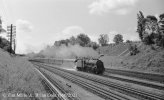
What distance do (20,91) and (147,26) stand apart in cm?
5545

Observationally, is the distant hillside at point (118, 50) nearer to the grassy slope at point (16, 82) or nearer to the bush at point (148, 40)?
the bush at point (148, 40)

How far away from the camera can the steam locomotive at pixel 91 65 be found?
1298 inches

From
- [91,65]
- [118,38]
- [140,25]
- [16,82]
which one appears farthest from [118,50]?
[16,82]

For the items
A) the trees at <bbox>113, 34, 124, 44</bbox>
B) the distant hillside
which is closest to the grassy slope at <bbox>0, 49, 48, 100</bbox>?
the distant hillside

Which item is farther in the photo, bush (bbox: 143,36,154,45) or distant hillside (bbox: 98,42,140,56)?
distant hillside (bbox: 98,42,140,56)

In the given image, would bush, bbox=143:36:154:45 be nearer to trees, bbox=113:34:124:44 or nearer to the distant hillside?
the distant hillside

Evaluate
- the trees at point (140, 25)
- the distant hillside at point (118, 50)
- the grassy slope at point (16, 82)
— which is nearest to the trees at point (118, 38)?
the distant hillside at point (118, 50)

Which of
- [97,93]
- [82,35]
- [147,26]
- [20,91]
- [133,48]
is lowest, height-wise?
[97,93]

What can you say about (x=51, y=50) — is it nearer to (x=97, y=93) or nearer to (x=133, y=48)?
(x=133, y=48)

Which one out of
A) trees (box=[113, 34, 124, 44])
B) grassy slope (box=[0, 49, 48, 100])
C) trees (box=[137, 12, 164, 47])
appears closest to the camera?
grassy slope (box=[0, 49, 48, 100])

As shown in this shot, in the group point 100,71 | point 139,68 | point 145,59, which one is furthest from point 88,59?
point 145,59

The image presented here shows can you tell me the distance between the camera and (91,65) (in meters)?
34.8

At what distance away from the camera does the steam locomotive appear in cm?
3296

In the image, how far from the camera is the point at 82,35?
139 meters
